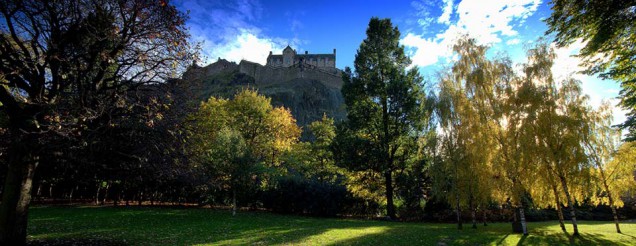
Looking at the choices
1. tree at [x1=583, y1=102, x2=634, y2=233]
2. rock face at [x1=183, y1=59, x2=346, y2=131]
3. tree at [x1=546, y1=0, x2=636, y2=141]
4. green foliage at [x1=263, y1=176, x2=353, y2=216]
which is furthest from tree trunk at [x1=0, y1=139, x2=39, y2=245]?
rock face at [x1=183, y1=59, x2=346, y2=131]

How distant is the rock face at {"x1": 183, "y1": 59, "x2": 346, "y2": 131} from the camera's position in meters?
71.4

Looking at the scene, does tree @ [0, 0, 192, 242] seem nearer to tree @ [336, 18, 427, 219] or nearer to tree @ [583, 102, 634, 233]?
tree @ [336, 18, 427, 219]

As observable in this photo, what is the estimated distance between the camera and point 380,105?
2488cm

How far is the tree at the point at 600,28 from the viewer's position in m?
8.53

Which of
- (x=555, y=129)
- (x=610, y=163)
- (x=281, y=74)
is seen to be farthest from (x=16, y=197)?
(x=281, y=74)

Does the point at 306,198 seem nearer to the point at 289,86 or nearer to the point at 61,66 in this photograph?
the point at 61,66

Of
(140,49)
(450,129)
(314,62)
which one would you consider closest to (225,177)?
(140,49)

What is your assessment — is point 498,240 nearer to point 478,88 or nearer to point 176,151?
point 478,88

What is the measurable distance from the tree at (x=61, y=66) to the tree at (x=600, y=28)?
12.1 metres

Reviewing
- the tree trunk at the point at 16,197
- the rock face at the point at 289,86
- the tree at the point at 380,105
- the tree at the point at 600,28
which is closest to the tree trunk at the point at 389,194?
the tree at the point at 380,105

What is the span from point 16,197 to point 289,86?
71.4 meters

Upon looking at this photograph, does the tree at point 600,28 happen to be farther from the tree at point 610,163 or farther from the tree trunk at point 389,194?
the tree trunk at point 389,194

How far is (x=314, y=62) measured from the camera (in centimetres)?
10569

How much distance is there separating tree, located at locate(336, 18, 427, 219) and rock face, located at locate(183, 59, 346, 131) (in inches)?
1705
